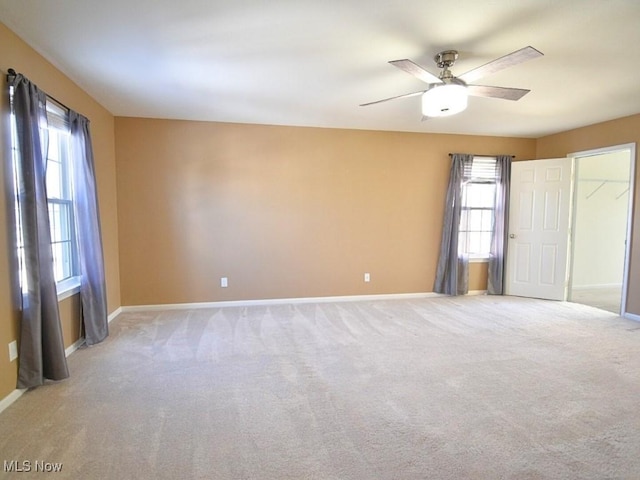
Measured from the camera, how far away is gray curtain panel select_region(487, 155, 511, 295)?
523 cm

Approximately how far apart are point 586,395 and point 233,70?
Result: 145 inches

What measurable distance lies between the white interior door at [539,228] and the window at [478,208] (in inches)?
11.8

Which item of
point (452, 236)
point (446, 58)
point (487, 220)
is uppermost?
point (446, 58)

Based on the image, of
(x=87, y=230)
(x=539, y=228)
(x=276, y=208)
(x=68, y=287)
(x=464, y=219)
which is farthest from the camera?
(x=464, y=219)

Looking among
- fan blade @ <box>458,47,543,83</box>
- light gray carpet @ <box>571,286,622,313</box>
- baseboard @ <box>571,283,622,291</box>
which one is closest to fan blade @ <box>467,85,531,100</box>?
fan blade @ <box>458,47,543,83</box>

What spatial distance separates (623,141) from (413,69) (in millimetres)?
3716

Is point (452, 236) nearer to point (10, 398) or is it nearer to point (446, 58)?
point (446, 58)

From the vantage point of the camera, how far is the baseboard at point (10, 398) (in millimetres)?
2123

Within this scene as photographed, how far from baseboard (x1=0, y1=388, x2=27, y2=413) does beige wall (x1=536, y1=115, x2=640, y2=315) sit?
622 cm

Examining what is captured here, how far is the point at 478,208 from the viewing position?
5.32 m

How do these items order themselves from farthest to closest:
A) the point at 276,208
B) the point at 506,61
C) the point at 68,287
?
the point at 276,208, the point at 68,287, the point at 506,61

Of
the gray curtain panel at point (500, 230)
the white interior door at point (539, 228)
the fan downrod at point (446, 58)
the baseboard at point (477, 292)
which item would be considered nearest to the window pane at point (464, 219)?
the gray curtain panel at point (500, 230)

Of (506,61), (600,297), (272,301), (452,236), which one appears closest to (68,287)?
(272,301)

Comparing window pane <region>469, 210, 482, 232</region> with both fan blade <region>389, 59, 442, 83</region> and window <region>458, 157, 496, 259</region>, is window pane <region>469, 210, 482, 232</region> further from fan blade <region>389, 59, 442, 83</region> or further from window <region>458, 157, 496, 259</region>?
fan blade <region>389, 59, 442, 83</region>
